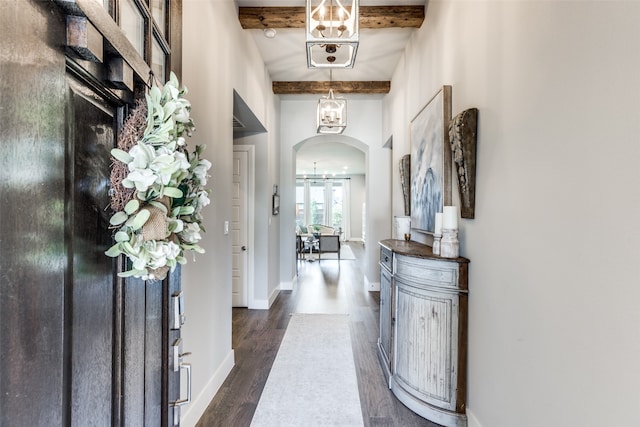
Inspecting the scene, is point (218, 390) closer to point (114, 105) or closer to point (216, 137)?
point (216, 137)

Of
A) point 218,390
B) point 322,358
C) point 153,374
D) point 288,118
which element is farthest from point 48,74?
point 288,118

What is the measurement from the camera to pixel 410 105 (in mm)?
3607

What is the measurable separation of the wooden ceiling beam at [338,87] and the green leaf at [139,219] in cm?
468

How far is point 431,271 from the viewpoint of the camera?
2195 mm

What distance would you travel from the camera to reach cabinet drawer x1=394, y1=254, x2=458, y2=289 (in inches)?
83.7

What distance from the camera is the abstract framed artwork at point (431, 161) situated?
7.92 feet

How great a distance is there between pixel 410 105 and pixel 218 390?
342 centimetres

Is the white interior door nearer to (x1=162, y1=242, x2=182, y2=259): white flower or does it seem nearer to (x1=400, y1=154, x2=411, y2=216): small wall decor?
(x1=400, y1=154, x2=411, y2=216): small wall decor

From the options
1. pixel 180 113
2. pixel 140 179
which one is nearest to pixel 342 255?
pixel 180 113

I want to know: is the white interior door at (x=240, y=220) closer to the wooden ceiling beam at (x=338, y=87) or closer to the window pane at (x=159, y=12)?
the wooden ceiling beam at (x=338, y=87)

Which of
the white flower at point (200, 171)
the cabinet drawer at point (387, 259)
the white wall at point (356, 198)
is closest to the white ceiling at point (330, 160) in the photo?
the white wall at point (356, 198)

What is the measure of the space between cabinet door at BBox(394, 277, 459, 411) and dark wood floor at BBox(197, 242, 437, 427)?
0.73ft

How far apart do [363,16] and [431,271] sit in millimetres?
2616

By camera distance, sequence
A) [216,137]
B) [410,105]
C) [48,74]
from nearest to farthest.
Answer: [48,74] < [216,137] < [410,105]
